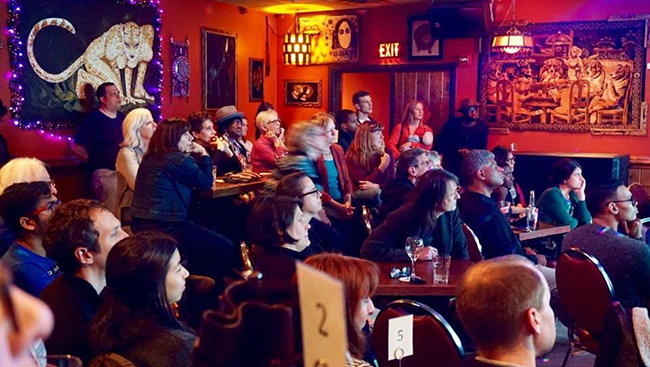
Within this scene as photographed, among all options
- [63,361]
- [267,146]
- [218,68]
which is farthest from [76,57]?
[63,361]

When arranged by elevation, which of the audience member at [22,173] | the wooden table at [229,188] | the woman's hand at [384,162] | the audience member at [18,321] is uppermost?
the audience member at [18,321]

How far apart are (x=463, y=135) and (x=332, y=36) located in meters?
2.65

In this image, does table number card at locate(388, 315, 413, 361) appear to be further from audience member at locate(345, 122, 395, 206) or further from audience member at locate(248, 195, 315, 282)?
audience member at locate(345, 122, 395, 206)

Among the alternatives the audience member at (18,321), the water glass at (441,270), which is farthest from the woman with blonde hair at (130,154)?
the audience member at (18,321)

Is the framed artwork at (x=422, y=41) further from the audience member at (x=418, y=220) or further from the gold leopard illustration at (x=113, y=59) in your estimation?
the audience member at (x=418, y=220)

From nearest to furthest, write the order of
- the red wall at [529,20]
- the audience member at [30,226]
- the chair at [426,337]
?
1. the chair at [426,337]
2. the audience member at [30,226]
3. the red wall at [529,20]

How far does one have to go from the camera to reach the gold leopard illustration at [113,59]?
7.31 meters

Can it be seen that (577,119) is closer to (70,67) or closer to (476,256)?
(476,256)

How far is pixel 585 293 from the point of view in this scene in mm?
3721

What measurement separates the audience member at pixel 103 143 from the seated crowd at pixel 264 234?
14 millimetres

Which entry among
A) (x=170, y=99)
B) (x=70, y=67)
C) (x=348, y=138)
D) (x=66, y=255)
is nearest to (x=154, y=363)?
(x=66, y=255)

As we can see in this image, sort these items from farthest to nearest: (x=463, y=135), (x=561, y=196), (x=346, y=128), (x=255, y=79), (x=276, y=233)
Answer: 1. (x=255, y=79)
2. (x=463, y=135)
3. (x=346, y=128)
4. (x=561, y=196)
5. (x=276, y=233)

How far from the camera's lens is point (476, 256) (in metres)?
4.52

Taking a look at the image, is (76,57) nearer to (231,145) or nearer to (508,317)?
(231,145)
